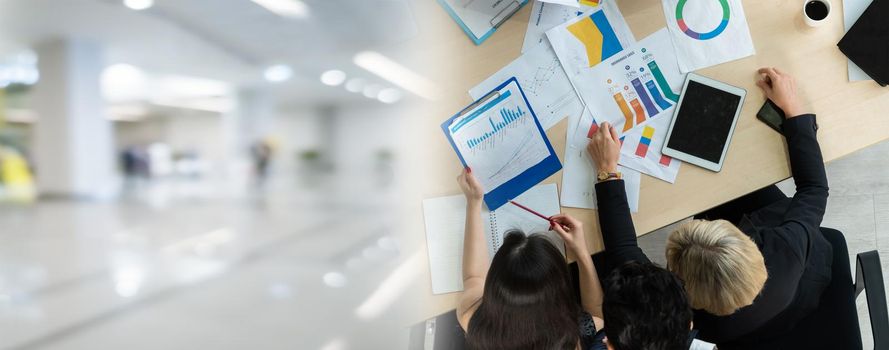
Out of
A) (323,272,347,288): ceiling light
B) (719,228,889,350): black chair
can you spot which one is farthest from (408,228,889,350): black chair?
(323,272,347,288): ceiling light

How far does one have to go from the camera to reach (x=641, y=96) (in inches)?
21.0

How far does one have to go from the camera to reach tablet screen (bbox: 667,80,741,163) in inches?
21.1

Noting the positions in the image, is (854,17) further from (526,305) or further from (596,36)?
(526,305)

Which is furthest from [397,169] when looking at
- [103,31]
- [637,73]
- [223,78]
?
[103,31]

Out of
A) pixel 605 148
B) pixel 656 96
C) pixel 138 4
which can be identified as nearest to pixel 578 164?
pixel 605 148

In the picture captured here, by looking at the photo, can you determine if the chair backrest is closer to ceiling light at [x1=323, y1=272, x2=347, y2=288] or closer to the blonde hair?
the blonde hair

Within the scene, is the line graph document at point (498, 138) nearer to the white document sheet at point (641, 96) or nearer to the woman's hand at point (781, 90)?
the white document sheet at point (641, 96)

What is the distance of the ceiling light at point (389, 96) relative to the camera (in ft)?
1.65

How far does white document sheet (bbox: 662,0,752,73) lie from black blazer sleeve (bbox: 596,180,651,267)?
0.21 m

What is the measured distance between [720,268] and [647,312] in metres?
0.14

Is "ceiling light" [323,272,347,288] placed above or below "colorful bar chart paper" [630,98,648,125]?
below

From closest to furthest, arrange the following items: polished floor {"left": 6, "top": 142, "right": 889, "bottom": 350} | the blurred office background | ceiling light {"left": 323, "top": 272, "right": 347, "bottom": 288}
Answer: the blurred office background → polished floor {"left": 6, "top": 142, "right": 889, "bottom": 350} → ceiling light {"left": 323, "top": 272, "right": 347, "bottom": 288}

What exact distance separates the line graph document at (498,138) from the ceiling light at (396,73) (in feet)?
0.19

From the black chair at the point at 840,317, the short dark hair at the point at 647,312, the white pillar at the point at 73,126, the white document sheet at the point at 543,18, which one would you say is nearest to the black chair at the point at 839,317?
the black chair at the point at 840,317
